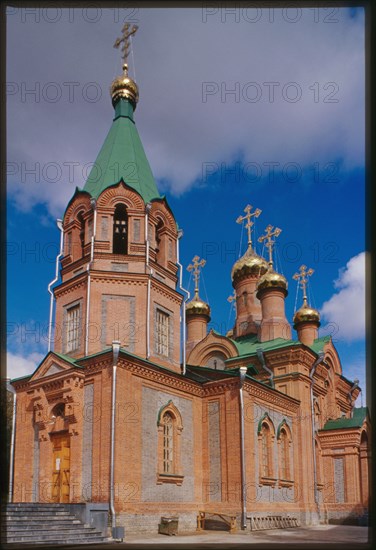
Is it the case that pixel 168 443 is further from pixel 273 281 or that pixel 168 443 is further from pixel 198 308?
pixel 198 308

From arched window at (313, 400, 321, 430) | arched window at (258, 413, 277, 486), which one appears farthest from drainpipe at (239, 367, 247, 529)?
arched window at (313, 400, 321, 430)

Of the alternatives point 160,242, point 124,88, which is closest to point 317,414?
point 160,242

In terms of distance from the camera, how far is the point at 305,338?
25125 millimetres

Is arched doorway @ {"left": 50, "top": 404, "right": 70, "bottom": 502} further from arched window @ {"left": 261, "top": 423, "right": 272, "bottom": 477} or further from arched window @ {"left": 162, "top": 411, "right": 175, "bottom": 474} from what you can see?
arched window @ {"left": 261, "top": 423, "right": 272, "bottom": 477}

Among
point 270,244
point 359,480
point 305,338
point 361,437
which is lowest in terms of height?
point 359,480

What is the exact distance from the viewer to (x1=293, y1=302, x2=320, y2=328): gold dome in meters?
25.3

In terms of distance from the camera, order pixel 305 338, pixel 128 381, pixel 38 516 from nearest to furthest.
A: pixel 38 516, pixel 128 381, pixel 305 338

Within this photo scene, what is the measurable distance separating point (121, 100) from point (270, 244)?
10.8m

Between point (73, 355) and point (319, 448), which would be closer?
point (73, 355)

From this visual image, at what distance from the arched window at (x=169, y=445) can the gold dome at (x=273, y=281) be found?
363 inches

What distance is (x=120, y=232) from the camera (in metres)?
17.1

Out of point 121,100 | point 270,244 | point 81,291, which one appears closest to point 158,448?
point 81,291

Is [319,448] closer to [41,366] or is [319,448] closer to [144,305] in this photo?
[144,305]

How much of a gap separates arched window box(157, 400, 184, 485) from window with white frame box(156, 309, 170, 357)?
1.70 metres
